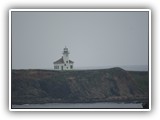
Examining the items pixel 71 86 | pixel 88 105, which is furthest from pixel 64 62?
pixel 88 105

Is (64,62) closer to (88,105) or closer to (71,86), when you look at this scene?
(71,86)

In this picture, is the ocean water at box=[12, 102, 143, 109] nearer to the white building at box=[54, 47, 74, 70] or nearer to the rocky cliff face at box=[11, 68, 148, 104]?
the rocky cliff face at box=[11, 68, 148, 104]

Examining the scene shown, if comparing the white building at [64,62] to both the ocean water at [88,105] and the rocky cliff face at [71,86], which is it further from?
the ocean water at [88,105]

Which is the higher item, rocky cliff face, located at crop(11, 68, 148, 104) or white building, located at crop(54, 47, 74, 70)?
white building, located at crop(54, 47, 74, 70)

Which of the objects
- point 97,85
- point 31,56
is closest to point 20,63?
point 31,56

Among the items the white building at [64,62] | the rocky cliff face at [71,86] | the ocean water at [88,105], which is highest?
the white building at [64,62]

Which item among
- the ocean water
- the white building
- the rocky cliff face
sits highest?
the white building

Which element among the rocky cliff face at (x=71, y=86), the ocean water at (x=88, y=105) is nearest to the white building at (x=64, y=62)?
the rocky cliff face at (x=71, y=86)

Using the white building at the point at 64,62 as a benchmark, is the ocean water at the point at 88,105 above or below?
below

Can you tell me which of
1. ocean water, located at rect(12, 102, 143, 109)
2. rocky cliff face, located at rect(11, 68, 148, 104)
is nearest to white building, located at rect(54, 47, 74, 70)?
rocky cliff face, located at rect(11, 68, 148, 104)
